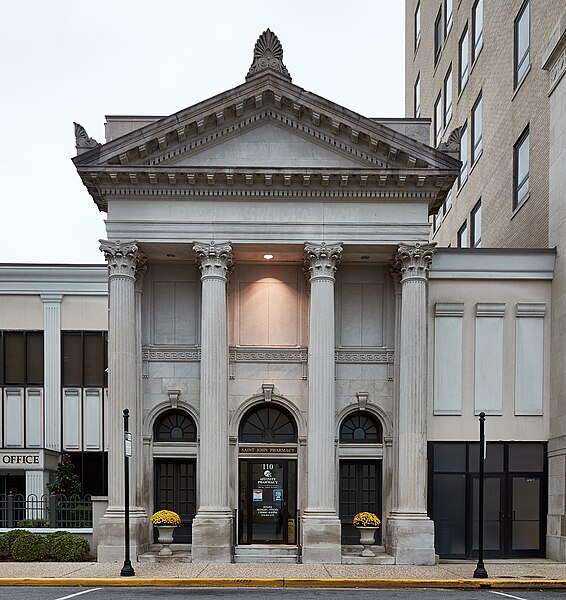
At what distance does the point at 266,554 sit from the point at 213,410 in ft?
15.2

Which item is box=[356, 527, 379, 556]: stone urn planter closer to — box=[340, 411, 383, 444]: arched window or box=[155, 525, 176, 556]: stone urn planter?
box=[340, 411, 383, 444]: arched window

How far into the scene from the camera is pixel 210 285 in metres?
25.0

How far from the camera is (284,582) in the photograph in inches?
781

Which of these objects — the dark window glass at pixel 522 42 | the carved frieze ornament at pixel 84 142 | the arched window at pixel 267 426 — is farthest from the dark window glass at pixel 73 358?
the dark window glass at pixel 522 42

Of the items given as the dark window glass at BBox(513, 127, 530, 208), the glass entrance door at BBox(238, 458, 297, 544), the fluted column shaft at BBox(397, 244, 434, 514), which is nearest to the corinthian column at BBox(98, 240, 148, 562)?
the glass entrance door at BBox(238, 458, 297, 544)

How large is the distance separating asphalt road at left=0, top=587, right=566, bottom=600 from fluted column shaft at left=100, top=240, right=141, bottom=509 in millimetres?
5984

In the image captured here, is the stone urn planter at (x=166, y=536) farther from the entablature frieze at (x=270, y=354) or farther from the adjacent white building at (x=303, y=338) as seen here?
the entablature frieze at (x=270, y=354)

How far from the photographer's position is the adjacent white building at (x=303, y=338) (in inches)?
965

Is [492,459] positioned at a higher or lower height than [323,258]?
lower

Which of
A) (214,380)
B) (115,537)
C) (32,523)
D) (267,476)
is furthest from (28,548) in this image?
(267,476)

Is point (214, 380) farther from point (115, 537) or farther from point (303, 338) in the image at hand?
point (115, 537)

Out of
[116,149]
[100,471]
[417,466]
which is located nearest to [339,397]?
[417,466]

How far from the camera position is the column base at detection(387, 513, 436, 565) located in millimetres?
23656

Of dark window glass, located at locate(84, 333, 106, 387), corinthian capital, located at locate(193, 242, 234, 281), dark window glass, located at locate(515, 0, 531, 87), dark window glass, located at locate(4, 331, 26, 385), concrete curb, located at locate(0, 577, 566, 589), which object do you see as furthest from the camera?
dark window glass, located at locate(84, 333, 106, 387)
